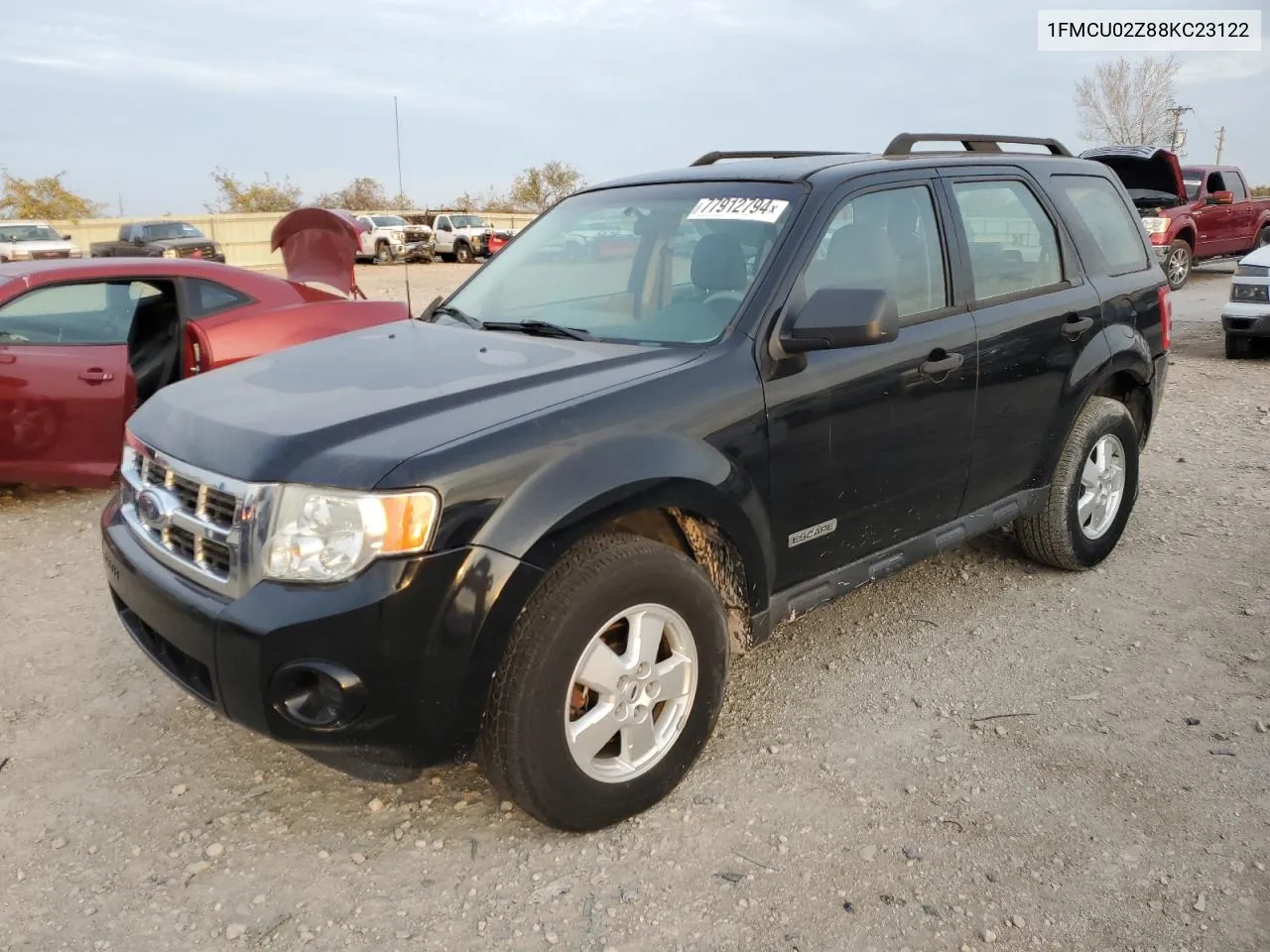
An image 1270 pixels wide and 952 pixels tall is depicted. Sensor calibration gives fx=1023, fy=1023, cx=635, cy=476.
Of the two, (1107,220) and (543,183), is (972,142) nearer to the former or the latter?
(1107,220)

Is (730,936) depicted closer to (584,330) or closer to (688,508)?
(688,508)

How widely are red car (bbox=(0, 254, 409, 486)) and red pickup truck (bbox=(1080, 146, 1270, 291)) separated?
10.9 meters

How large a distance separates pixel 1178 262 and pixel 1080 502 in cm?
1388

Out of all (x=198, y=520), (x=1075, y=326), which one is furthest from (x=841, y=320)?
(x=198, y=520)

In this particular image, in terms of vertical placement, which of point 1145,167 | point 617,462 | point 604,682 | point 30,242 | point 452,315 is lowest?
point 604,682

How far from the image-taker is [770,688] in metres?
3.69

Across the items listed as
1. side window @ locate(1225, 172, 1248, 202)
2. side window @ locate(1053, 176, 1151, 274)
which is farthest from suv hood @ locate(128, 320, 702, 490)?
side window @ locate(1225, 172, 1248, 202)

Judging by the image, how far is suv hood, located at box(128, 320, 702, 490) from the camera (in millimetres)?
2455

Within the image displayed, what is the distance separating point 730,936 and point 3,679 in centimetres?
291

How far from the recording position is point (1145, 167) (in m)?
14.1

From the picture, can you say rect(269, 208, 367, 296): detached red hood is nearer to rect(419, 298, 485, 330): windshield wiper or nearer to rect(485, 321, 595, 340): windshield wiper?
rect(419, 298, 485, 330): windshield wiper

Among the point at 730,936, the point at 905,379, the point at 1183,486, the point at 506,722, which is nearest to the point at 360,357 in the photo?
the point at 506,722

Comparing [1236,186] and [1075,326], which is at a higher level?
[1236,186]

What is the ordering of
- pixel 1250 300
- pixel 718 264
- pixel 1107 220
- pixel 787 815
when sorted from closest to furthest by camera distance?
pixel 787 815 < pixel 718 264 < pixel 1107 220 < pixel 1250 300
